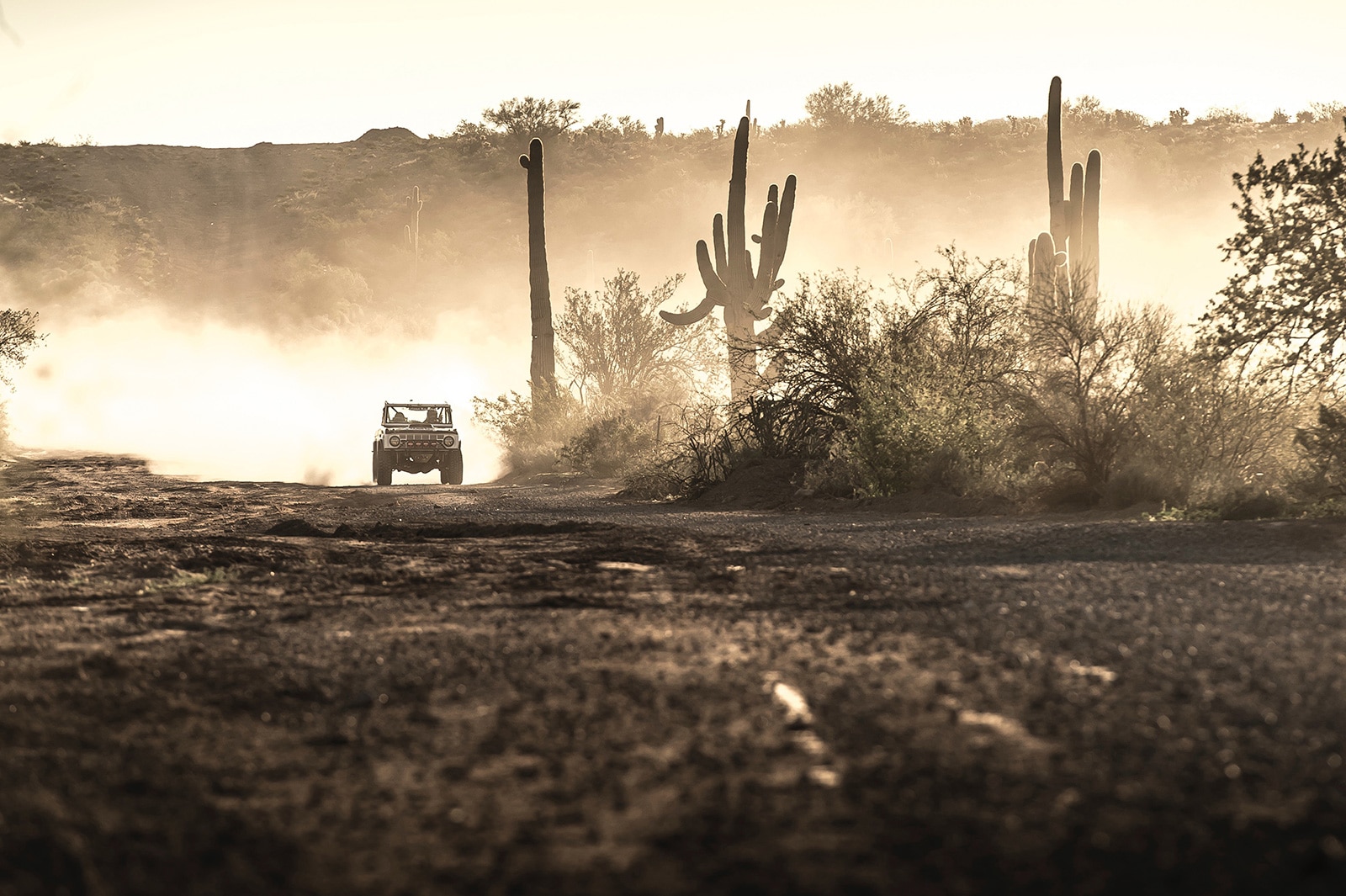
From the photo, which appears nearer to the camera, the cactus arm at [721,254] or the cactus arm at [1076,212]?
the cactus arm at [1076,212]

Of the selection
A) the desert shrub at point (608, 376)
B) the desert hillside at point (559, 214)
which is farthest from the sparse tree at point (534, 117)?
the desert shrub at point (608, 376)

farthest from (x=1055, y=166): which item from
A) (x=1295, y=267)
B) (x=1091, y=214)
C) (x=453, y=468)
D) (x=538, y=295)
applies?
(x=453, y=468)

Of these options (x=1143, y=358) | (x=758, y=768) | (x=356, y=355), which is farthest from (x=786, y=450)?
(x=356, y=355)

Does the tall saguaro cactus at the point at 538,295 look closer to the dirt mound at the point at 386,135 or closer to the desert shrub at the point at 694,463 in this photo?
the desert shrub at the point at 694,463

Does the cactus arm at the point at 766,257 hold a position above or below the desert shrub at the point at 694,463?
above

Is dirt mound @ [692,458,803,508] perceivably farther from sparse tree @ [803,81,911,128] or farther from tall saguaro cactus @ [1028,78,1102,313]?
sparse tree @ [803,81,911,128]

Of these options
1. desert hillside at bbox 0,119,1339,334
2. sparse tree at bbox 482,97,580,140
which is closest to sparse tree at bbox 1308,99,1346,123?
desert hillside at bbox 0,119,1339,334

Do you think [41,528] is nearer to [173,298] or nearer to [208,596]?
[208,596]

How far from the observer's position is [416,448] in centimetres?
2831

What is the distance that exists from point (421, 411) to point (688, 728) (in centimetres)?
2608

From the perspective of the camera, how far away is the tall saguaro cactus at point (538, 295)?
32625 millimetres

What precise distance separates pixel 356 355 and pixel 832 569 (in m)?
51.9

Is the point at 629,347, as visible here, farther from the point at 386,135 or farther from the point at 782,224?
the point at 386,135

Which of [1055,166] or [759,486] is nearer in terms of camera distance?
[759,486]
